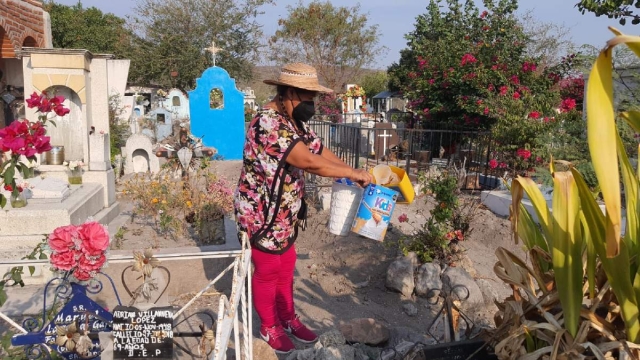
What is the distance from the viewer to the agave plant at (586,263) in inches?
53.7

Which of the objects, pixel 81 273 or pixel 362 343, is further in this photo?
pixel 362 343

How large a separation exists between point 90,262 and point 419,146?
11247 millimetres

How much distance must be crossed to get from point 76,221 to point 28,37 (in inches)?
266

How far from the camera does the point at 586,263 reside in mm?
1767

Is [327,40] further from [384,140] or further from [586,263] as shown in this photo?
[586,263]

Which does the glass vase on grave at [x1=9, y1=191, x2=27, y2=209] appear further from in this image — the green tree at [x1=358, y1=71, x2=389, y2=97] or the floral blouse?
the green tree at [x1=358, y1=71, x2=389, y2=97]

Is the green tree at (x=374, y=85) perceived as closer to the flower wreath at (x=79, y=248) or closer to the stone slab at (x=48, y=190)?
the stone slab at (x=48, y=190)

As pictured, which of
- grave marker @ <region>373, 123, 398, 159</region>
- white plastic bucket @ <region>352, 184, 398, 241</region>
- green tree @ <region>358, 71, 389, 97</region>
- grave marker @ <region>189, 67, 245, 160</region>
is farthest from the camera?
green tree @ <region>358, 71, 389, 97</region>

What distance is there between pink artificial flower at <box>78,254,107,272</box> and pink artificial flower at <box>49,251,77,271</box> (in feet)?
0.10

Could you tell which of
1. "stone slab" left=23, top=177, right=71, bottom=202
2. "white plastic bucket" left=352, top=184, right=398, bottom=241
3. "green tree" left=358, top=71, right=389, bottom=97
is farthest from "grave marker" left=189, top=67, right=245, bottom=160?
"green tree" left=358, top=71, right=389, bottom=97

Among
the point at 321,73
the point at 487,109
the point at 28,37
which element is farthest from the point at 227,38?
the point at 487,109

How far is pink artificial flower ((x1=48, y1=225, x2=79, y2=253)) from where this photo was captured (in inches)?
89.3

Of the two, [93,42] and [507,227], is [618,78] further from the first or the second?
[93,42]

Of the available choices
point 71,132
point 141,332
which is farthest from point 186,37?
point 141,332
